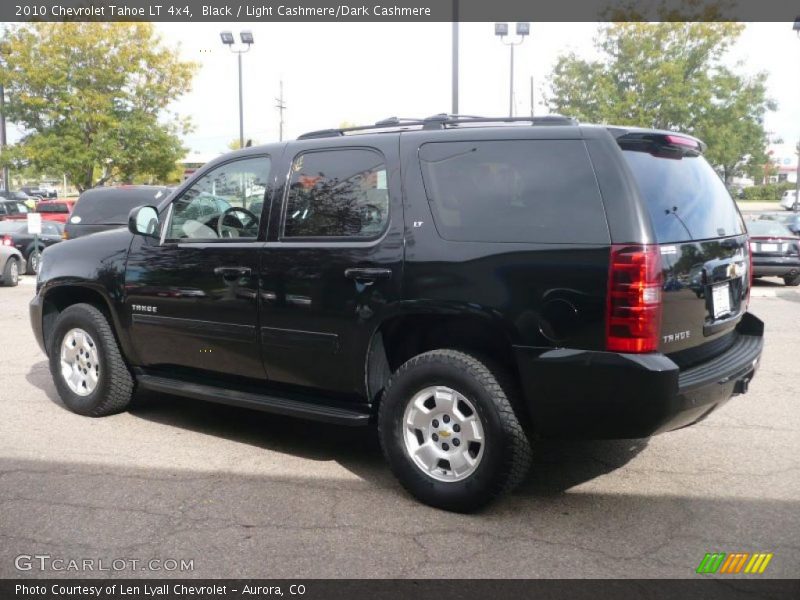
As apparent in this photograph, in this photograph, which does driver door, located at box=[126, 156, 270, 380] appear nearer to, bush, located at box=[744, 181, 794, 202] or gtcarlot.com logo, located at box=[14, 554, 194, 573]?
gtcarlot.com logo, located at box=[14, 554, 194, 573]

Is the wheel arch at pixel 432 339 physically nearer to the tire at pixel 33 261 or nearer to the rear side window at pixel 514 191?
the rear side window at pixel 514 191

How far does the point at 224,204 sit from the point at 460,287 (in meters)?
1.97

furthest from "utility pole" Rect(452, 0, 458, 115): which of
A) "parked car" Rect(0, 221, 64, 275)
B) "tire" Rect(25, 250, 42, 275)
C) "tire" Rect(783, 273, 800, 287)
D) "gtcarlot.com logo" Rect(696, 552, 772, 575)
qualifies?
"gtcarlot.com logo" Rect(696, 552, 772, 575)

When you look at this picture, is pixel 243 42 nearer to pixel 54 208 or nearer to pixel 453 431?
pixel 54 208

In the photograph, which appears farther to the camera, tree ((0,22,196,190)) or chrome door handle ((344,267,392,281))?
tree ((0,22,196,190))

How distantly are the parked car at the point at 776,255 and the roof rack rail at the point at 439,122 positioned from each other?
1214 cm

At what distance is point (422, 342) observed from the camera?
4441mm

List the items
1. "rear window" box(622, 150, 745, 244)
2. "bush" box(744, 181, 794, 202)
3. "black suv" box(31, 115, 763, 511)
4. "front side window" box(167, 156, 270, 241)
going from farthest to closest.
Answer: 1. "bush" box(744, 181, 794, 202)
2. "front side window" box(167, 156, 270, 241)
3. "rear window" box(622, 150, 745, 244)
4. "black suv" box(31, 115, 763, 511)

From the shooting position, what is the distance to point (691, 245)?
389cm

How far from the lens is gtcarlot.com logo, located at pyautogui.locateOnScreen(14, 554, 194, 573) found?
3.41 metres

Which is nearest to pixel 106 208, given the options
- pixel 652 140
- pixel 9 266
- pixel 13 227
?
pixel 9 266

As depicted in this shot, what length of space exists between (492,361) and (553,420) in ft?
1.50

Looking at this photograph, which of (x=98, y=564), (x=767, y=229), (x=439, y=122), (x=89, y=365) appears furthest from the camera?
(x=767, y=229)

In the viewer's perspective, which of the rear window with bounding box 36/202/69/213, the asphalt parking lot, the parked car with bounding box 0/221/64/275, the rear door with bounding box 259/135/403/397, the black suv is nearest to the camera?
the asphalt parking lot
